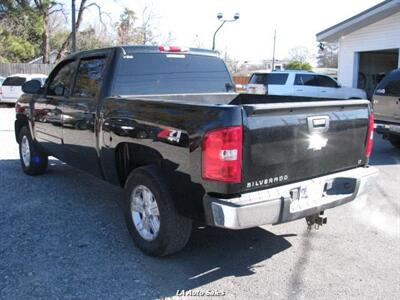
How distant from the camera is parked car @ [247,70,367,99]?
18.5 metres

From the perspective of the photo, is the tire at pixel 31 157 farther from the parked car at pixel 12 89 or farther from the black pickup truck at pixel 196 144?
the parked car at pixel 12 89

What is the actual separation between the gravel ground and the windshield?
1568mm

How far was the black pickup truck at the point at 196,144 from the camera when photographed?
138 inches

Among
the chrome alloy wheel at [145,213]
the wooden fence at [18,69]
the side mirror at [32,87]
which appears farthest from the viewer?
the wooden fence at [18,69]

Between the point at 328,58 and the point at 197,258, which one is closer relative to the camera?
the point at 197,258

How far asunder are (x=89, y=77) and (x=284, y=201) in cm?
294

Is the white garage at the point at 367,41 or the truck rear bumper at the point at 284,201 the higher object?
the white garage at the point at 367,41

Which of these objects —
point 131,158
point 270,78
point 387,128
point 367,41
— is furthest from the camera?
point 367,41

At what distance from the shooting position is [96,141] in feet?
16.4

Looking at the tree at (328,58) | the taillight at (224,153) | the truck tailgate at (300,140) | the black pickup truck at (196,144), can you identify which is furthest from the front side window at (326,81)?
the tree at (328,58)

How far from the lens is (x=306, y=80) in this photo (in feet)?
61.7

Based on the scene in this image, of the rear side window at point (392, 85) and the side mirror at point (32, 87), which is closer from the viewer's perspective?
the side mirror at point (32, 87)

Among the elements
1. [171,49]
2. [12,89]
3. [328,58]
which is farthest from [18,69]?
[328,58]

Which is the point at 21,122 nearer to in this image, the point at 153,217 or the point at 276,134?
the point at 153,217
